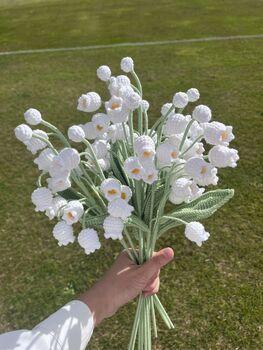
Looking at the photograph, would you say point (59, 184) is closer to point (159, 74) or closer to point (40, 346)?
point (40, 346)

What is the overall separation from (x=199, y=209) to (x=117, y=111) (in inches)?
16.4

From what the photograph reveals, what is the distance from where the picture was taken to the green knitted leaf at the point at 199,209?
4.88 ft

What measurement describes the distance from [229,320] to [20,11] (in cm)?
1080

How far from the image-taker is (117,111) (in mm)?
1379

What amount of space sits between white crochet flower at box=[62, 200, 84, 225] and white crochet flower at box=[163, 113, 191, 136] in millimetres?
337

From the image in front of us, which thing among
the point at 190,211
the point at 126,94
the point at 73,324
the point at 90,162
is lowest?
the point at 73,324

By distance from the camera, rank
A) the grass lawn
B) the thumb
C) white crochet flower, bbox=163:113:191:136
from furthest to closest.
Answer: the grass lawn → the thumb → white crochet flower, bbox=163:113:191:136

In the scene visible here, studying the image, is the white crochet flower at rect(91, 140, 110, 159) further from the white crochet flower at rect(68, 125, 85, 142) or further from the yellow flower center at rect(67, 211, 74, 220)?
the yellow flower center at rect(67, 211, 74, 220)

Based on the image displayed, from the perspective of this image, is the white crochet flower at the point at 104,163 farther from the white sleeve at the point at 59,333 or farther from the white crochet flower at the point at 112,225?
the white sleeve at the point at 59,333

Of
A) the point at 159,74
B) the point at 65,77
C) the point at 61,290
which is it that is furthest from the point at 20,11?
the point at 61,290

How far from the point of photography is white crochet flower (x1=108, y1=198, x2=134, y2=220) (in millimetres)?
1298

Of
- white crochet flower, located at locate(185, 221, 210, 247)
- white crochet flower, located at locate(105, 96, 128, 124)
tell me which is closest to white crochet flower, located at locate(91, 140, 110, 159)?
white crochet flower, located at locate(105, 96, 128, 124)

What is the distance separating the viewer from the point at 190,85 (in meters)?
5.98

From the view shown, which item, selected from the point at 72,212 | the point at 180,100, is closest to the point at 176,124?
the point at 180,100
